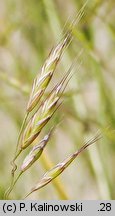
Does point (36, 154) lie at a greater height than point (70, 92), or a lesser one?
lesser

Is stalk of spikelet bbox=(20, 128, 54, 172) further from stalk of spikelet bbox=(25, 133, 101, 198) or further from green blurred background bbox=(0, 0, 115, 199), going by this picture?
green blurred background bbox=(0, 0, 115, 199)

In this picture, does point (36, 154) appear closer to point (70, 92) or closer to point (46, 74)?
point (46, 74)

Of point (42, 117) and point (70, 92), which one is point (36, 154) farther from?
point (70, 92)

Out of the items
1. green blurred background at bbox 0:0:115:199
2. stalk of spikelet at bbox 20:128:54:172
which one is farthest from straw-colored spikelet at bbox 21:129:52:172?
green blurred background at bbox 0:0:115:199

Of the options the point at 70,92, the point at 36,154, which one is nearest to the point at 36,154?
the point at 36,154

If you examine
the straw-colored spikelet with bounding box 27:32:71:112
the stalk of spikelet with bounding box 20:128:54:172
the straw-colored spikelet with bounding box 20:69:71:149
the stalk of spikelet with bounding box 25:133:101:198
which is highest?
the straw-colored spikelet with bounding box 27:32:71:112

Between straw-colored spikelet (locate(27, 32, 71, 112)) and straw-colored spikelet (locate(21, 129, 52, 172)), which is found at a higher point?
straw-colored spikelet (locate(27, 32, 71, 112))

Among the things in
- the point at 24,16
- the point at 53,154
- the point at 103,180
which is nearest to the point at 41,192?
the point at 53,154

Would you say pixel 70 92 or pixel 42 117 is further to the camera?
pixel 70 92
